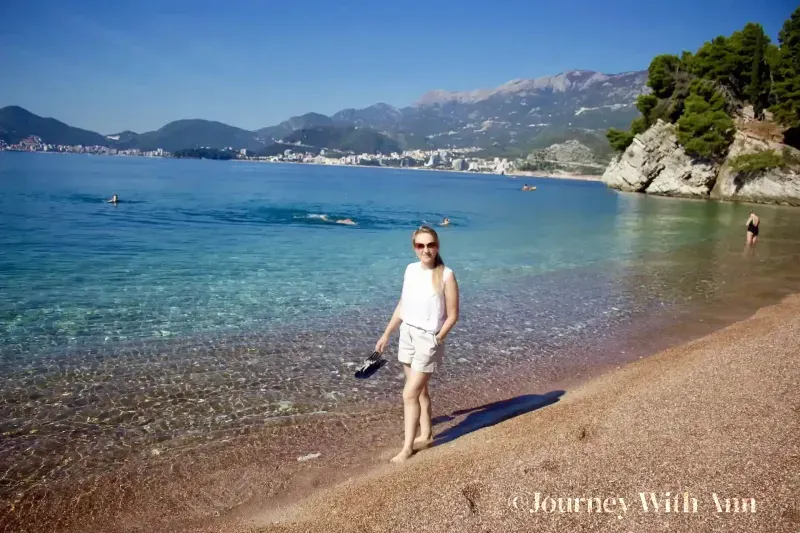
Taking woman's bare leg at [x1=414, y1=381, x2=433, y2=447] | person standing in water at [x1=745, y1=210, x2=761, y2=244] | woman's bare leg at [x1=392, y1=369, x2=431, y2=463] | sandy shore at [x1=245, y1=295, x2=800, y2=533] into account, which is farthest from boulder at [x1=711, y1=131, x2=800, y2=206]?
woman's bare leg at [x1=392, y1=369, x2=431, y2=463]

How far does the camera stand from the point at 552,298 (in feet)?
51.4

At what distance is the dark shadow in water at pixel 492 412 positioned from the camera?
7.10m

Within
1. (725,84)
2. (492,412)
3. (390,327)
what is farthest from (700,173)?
(390,327)

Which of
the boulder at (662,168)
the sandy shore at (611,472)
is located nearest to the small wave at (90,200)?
the sandy shore at (611,472)

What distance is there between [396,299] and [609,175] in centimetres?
10339

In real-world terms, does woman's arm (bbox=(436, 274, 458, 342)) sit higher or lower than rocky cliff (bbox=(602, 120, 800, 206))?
lower

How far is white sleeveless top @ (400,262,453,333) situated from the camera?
18.2ft

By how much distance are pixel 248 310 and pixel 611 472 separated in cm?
1042

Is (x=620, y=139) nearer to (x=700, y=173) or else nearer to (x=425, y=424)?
(x=700, y=173)

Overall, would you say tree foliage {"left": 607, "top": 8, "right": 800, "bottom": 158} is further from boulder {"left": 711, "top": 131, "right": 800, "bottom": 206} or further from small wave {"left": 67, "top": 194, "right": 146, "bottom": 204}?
small wave {"left": 67, "top": 194, "right": 146, "bottom": 204}

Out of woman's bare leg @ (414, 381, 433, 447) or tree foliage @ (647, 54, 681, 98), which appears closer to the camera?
woman's bare leg @ (414, 381, 433, 447)

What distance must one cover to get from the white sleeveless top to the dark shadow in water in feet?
6.30

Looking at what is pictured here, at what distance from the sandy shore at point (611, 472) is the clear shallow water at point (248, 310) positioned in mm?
2824

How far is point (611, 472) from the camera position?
4652 millimetres
